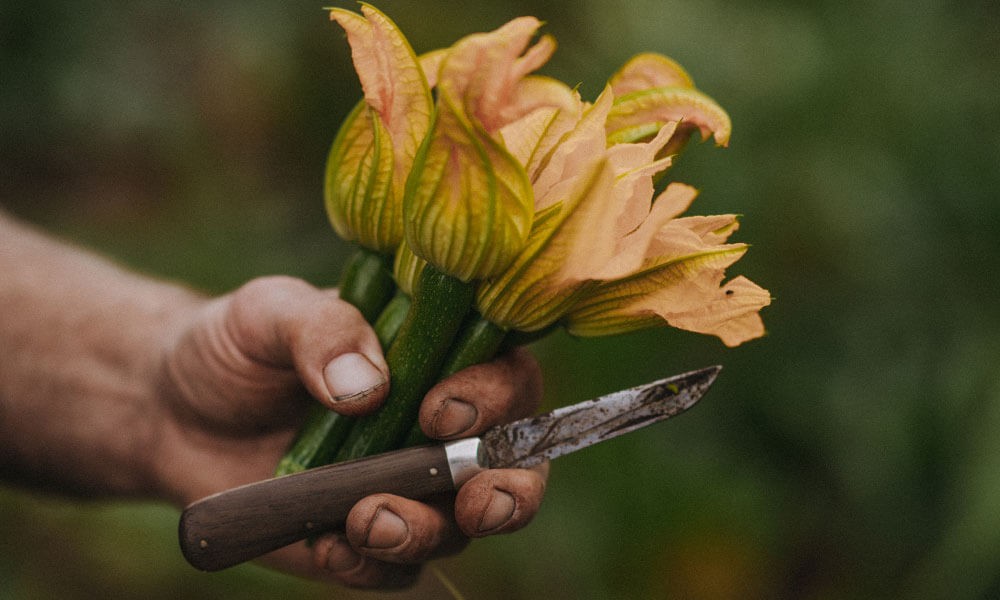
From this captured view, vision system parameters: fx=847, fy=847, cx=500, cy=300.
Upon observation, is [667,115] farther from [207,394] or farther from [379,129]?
[207,394]

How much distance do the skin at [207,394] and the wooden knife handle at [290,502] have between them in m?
0.03

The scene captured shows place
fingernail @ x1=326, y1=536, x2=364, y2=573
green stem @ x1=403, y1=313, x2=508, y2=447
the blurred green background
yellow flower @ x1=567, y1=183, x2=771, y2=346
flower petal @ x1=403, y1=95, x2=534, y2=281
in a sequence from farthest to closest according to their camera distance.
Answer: the blurred green background, fingernail @ x1=326, y1=536, x2=364, y2=573, green stem @ x1=403, y1=313, x2=508, y2=447, yellow flower @ x1=567, y1=183, x2=771, y2=346, flower petal @ x1=403, y1=95, x2=534, y2=281

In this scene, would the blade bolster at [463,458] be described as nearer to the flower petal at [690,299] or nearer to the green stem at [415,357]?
the green stem at [415,357]

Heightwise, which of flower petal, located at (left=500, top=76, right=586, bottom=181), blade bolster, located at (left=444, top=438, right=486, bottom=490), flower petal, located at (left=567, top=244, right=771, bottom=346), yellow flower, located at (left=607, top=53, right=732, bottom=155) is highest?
yellow flower, located at (left=607, top=53, right=732, bottom=155)

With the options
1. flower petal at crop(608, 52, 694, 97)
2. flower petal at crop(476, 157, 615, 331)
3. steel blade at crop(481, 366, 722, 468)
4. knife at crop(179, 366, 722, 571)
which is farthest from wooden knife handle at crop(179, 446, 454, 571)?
flower petal at crop(608, 52, 694, 97)

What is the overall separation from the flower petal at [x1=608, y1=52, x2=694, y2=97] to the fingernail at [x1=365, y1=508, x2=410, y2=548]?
0.56 meters

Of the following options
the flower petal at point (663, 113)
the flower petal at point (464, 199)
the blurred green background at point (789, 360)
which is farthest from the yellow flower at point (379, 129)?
the blurred green background at point (789, 360)

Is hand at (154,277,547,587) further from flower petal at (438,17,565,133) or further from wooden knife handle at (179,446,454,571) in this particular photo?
flower petal at (438,17,565,133)

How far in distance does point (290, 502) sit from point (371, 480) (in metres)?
0.10

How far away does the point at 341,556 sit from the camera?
1.06 meters

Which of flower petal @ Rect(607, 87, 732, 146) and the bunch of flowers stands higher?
flower petal @ Rect(607, 87, 732, 146)

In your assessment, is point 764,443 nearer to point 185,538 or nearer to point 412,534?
point 412,534

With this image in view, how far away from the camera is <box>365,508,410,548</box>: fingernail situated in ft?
3.18

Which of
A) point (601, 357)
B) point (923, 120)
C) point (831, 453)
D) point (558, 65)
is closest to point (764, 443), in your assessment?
point (831, 453)
